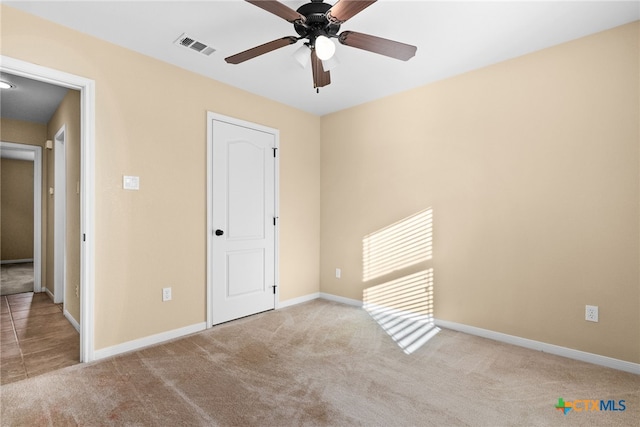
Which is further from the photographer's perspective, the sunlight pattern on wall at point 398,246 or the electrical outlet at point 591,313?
the sunlight pattern on wall at point 398,246

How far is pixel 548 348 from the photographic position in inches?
106

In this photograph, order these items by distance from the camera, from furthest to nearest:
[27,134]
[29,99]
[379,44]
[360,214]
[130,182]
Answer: [27,134], [360,214], [29,99], [130,182], [379,44]

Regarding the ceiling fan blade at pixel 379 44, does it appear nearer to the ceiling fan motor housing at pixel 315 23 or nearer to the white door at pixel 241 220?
the ceiling fan motor housing at pixel 315 23

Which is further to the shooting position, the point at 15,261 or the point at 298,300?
the point at 15,261

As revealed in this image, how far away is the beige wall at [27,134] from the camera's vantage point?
446cm

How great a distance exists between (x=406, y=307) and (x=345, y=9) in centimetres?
295

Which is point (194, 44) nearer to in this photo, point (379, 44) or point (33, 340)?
point (379, 44)

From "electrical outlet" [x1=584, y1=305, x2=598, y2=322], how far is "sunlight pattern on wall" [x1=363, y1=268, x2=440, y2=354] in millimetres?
1199

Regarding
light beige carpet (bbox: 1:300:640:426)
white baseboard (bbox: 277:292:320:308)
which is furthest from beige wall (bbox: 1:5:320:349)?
white baseboard (bbox: 277:292:320:308)

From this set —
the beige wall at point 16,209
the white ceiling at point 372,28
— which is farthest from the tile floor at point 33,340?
the beige wall at point 16,209

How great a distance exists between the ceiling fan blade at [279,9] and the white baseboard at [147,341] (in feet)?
8.99

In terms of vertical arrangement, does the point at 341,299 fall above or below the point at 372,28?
below

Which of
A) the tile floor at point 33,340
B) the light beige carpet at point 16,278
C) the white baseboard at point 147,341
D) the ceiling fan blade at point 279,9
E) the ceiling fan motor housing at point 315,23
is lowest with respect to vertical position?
the light beige carpet at point 16,278

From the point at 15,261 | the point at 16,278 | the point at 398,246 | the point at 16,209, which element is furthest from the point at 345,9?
the point at 15,261
